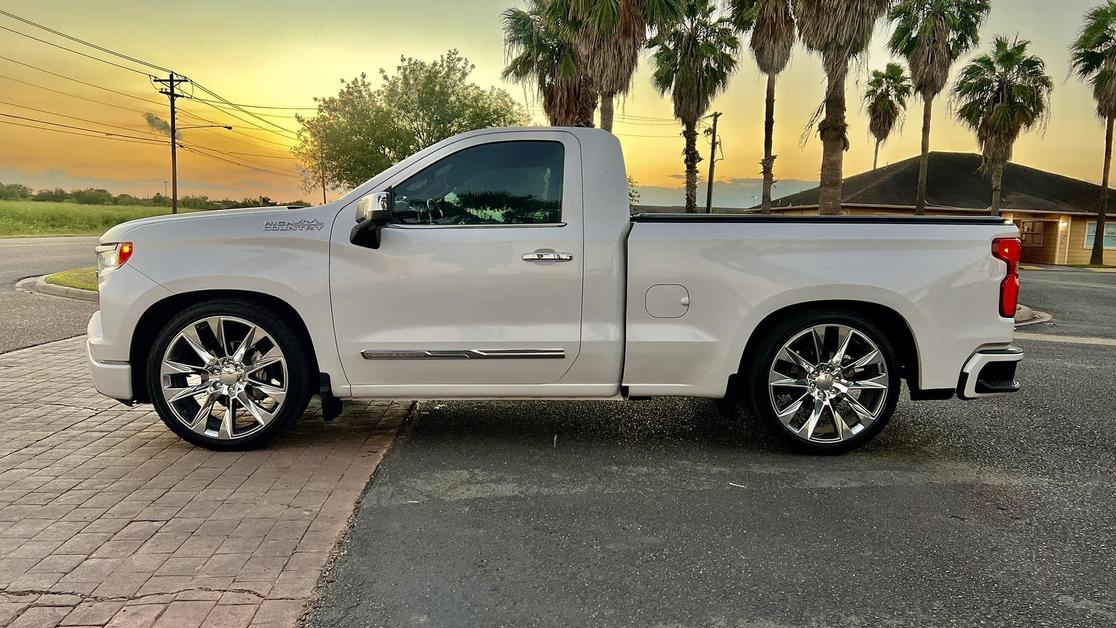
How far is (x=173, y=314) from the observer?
4539 mm

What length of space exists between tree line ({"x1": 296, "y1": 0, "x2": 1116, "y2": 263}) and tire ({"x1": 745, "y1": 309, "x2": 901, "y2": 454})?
29.5ft

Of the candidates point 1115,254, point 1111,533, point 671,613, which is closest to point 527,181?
point 671,613

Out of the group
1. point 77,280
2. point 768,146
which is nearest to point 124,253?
point 77,280

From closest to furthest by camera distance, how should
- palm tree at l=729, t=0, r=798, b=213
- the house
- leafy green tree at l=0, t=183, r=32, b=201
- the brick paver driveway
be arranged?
the brick paver driveway, palm tree at l=729, t=0, r=798, b=213, the house, leafy green tree at l=0, t=183, r=32, b=201

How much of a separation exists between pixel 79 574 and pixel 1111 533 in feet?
15.6

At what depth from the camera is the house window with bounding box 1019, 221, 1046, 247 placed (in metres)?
40.7

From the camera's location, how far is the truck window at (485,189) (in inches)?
175

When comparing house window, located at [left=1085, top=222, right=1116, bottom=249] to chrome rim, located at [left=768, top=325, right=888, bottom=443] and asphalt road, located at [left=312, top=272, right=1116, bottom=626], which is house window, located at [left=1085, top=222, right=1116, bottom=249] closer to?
asphalt road, located at [left=312, top=272, right=1116, bottom=626]

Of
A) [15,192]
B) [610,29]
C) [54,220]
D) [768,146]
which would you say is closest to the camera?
[610,29]

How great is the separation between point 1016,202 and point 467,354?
44.3m

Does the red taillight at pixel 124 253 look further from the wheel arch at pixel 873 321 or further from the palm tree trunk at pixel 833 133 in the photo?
the palm tree trunk at pixel 833 133

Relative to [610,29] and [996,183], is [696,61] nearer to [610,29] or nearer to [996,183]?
[610,29]

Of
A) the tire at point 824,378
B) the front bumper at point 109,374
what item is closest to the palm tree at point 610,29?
the tire at point 824,378

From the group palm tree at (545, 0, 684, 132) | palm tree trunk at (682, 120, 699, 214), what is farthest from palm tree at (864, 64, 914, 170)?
palm tree at (545, 0, 684, 132)
